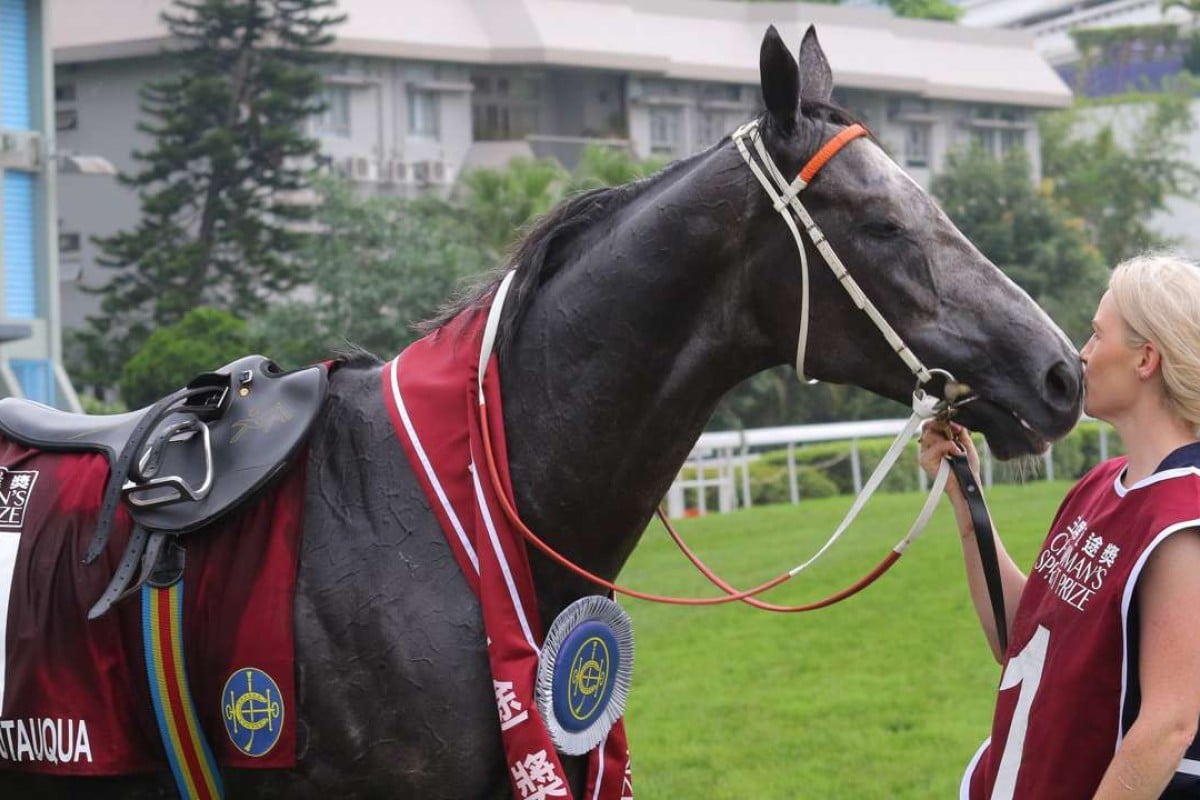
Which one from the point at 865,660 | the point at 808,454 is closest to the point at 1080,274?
the point at 808,454

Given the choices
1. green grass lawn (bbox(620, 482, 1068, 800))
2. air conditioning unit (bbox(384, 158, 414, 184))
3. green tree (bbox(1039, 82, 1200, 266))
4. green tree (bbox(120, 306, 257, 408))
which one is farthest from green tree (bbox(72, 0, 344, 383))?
green tree (bbox(1039, 82, 1200, 266))

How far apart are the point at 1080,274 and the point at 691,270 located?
1194 inches

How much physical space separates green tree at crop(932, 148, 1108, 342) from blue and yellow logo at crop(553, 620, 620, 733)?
94.6ft

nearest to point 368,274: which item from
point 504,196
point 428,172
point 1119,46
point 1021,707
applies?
point 504,196

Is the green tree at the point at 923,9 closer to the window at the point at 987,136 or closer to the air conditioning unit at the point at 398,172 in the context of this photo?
the window at the point at 987,136

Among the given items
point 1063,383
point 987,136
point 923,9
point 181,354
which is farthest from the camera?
point 923,9

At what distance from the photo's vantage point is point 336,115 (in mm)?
30609

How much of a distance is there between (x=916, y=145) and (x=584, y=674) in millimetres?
38110

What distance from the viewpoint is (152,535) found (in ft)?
9.23

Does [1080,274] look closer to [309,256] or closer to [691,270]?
[309,256]

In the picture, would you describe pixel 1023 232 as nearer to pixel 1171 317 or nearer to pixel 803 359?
pixel 803 359

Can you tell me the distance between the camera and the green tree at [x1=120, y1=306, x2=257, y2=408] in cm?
2178

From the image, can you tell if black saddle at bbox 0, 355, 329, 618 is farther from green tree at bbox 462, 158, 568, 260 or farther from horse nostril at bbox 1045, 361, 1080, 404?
green tree at bbox 462, 158, 568, 260

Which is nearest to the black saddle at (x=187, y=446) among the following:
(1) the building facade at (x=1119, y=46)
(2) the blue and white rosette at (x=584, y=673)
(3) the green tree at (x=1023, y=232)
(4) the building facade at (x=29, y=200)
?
(2) the blue and white rosette at (x=584, y=673)
